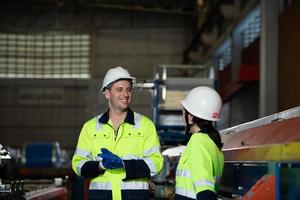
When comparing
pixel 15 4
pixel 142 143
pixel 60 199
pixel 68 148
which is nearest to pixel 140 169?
pixel 142 143

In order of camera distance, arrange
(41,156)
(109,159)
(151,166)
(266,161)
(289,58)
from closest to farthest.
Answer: (266,161) < (109,159) < (151,166) < (289,58) < (41,156)

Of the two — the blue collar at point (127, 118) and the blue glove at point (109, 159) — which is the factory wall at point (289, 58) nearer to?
the blue collar at point (127, 118)

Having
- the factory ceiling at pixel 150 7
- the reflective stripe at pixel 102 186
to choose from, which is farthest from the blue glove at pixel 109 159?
the factory ceiling at pixel 150 7

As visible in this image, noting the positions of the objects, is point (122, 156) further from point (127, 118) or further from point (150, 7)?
point (150, 7)

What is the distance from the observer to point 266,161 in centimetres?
309

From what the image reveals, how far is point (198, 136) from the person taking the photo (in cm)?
315

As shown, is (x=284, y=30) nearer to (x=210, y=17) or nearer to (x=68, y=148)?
(x=210, y=17)

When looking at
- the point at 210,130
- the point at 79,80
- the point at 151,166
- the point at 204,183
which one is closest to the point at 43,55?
the point at 79,80

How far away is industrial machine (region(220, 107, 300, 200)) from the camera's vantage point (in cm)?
283

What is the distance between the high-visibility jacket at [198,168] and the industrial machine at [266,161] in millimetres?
220

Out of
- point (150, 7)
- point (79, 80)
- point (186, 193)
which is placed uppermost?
point (150, 7)

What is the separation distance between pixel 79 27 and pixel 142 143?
18368mm

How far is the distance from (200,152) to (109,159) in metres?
0.60

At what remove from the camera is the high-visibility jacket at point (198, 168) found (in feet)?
9.82
